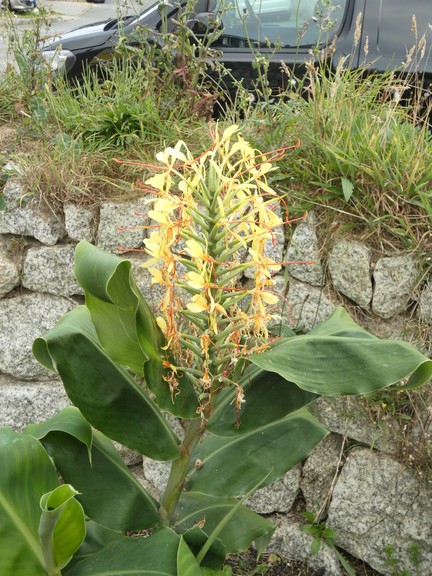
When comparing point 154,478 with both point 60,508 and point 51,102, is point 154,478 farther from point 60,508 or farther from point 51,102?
point 51,102

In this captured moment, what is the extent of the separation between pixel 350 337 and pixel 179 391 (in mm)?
557

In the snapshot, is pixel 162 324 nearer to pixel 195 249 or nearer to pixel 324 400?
pixel 195 249

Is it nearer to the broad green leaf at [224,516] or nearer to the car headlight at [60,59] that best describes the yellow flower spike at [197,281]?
the broad green leaf at [224,516]

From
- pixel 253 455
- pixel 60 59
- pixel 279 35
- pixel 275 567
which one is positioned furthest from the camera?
pixel 279 35

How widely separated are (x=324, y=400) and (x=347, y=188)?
Answer: 3.16ft

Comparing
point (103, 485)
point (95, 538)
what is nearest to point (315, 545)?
point (95, 538)

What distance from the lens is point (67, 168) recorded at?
12.6 ft

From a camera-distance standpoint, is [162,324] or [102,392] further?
[102,392]

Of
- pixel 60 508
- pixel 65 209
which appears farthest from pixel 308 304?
pixel 60 508

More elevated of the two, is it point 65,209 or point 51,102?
point 51,102

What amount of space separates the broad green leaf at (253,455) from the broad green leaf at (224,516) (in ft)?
0.66

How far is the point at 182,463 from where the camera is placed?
2557 mm

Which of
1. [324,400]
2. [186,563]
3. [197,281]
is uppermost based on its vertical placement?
[197,281]

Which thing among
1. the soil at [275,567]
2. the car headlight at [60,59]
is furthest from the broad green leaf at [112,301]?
the car headlight at [60,59]
